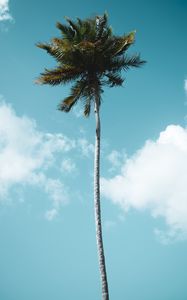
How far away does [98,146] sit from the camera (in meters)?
18.5

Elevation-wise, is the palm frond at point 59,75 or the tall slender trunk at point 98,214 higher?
the palm frond at point 59,75

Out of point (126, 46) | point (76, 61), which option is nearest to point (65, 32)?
point (76, 61)

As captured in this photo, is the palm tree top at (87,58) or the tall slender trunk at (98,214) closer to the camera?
the tall slender trunk at (98,214)

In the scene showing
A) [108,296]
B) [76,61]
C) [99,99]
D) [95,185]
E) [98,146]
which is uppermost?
[76,61]

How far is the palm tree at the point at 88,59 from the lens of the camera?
62.8ft

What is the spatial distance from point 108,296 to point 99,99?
1068cm

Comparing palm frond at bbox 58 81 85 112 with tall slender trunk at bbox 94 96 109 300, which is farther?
palm frond at bbox 58 81 85 112

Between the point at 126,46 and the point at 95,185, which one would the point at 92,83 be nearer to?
the point at 126,46

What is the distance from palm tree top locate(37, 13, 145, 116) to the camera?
19.3 m

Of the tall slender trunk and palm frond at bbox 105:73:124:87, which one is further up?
palm frond at bbox 105:73:124:87

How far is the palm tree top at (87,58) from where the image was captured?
19266 millimetres

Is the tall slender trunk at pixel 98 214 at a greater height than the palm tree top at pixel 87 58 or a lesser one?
lesser

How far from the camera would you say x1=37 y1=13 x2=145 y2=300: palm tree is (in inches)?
754

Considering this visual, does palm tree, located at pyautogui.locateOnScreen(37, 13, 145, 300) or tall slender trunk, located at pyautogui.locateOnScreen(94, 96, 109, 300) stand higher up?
palm tree, located at pyautogui.locateOnScreen(37, 13, 145, 300)
